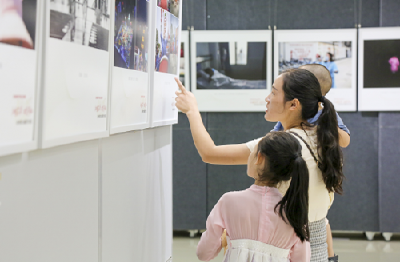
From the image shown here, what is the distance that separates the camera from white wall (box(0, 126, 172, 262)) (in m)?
0.86

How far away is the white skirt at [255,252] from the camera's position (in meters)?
1.54

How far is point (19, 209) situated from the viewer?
0.86m

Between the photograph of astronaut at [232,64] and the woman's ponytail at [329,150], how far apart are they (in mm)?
3105

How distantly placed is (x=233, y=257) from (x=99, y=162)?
2.20 feet

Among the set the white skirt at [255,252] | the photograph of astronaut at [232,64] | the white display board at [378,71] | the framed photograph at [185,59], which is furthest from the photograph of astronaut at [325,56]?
the white skirt at [255,252]

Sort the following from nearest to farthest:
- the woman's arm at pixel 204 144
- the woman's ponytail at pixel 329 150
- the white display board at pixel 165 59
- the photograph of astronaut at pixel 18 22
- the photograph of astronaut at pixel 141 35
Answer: the photograph of astronaut at pixel 18 22 → the photograph of astronaut at pixel 141 35 → the woman's ponytail at pixel 329 150 → the white display board at pixel 165 59 → the woman's arm at pixel 204 144

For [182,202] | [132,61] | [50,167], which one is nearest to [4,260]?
[50,167]

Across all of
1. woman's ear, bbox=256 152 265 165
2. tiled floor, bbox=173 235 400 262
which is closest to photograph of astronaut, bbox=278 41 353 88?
tiled floor, bbox=173 235 400 262

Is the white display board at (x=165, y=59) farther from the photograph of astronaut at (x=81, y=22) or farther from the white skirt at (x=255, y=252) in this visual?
the white skirt at (x=255, y=252)

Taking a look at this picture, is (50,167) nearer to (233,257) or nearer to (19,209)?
(19,209)

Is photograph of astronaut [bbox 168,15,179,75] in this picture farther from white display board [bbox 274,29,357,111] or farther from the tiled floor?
white display board [bbox 274,29,357,111]

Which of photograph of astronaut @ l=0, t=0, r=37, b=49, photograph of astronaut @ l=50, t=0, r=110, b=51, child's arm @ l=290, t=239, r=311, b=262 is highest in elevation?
photograph of astronaut @ l=50, t=0, r=110, b=51

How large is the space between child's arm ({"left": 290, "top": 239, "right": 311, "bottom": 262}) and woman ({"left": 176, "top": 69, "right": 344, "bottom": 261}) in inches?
5.7

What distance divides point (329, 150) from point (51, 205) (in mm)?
1115
